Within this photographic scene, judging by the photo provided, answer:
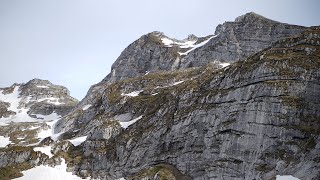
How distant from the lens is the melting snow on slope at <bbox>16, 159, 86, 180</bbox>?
378 feet


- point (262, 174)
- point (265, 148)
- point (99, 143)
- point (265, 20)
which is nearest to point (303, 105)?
point (265, 148)

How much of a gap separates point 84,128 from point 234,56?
8012cm

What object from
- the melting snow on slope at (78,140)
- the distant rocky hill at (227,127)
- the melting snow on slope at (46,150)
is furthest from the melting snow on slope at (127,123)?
the melting snow on slope at (46,150)

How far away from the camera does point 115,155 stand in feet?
393

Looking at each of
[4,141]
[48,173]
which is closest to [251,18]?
[48,173]

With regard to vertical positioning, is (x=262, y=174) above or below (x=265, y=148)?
below

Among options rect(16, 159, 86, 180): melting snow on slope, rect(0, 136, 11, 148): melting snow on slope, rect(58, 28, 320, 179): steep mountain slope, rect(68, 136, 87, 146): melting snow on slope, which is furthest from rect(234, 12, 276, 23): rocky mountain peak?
rect(0, 136, 11, 148): melting snow on slope

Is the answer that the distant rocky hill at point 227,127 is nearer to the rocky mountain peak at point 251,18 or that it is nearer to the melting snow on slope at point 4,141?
the melting snow on slope at point 4,141

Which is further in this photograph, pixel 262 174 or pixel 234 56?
pixel 234 56

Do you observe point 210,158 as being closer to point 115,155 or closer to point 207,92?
point 207,92

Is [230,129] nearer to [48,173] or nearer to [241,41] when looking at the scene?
[48,173]

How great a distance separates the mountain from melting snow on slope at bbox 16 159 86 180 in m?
1.94

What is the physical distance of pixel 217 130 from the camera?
97.8 metres

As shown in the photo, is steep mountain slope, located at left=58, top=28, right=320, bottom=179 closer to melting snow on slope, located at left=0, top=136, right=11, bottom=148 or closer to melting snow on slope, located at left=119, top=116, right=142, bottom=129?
melting snow on slope, located at left=119, top=116, right=142, bottom=129
